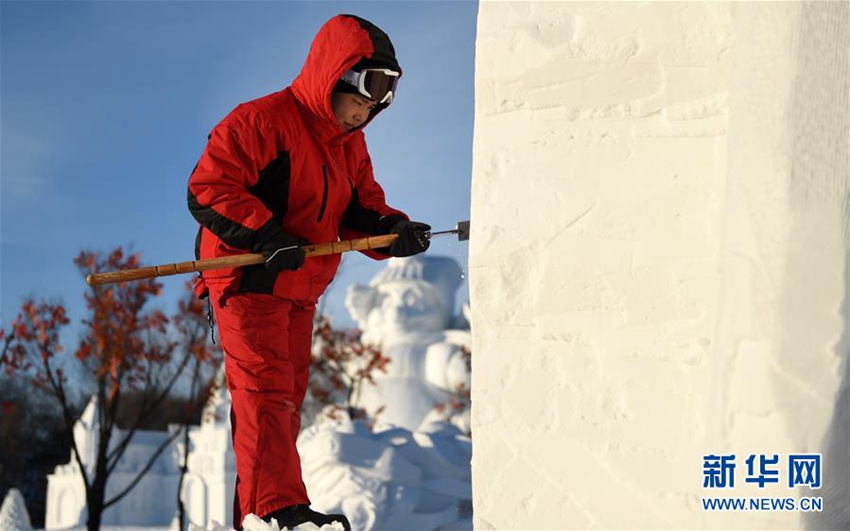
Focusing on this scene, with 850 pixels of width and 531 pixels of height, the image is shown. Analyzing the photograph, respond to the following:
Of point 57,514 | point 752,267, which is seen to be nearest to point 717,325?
point 752,267

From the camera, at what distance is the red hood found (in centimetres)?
284

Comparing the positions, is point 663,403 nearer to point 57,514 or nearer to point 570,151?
point 570,151

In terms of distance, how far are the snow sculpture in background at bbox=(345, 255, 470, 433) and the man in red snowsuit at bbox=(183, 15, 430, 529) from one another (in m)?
19.0

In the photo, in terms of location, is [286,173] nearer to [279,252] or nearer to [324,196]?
[324,196]

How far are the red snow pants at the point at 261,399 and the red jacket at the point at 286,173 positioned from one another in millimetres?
72

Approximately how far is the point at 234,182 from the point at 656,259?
138 centimetres

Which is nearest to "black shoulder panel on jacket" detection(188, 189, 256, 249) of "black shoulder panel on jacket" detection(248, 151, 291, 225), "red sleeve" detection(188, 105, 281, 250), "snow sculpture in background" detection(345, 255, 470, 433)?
"red sleeve" detection(188, 105, 281, 250)

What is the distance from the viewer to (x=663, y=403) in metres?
1.88

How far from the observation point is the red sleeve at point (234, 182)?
109 inches

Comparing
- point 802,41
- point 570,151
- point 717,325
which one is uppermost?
point 802,41

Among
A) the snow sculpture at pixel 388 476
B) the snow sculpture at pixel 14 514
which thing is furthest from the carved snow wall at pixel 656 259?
the snow sculpture at pixel 14 514

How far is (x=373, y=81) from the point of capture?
290cm

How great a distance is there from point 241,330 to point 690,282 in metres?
1.45

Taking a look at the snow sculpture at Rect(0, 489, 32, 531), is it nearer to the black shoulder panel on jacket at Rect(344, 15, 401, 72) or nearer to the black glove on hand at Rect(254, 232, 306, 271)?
the black glove on hand at Rect(254, 232, 306, 271)
